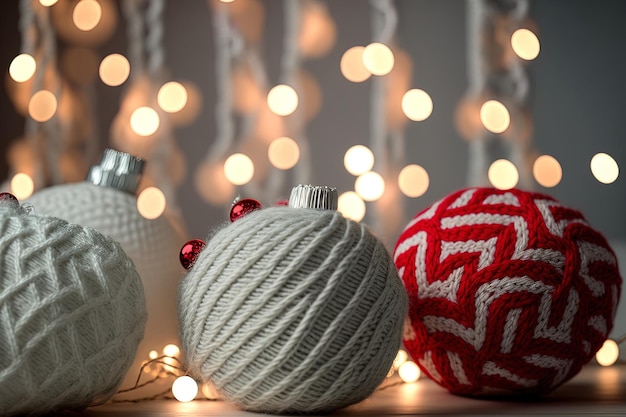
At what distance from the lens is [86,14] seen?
1.01 meters

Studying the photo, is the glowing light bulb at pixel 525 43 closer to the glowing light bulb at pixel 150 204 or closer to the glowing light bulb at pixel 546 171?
the glowing light bulb at pixel 546 171

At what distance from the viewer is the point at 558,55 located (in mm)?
1120

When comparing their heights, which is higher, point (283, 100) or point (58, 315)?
point (283, 100)

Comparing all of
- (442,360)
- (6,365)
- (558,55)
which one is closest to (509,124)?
(558,55)

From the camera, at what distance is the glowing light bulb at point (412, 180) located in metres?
1.07

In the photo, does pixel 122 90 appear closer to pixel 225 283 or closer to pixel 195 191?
pixel 195 191

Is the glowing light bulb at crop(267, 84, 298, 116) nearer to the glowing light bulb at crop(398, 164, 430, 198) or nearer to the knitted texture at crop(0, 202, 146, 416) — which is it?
the glowing light bulb at crop(398, 164, 430, 198)

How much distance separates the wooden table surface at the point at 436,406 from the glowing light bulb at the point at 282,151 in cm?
37

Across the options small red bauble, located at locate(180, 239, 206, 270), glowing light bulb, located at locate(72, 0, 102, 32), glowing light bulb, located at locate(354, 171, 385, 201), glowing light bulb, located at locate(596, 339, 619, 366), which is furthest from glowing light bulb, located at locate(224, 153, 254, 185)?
glowing light bulb, located at locate(596, 339, 619, 366)

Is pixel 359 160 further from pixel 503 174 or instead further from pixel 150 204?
pixel 150 204

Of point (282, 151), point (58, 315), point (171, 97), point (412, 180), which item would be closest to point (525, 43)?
point (412, 180)

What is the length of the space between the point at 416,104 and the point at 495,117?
102mm

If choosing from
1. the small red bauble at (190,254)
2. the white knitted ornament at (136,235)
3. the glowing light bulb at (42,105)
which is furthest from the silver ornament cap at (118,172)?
the glowing light bulb at (42,105)

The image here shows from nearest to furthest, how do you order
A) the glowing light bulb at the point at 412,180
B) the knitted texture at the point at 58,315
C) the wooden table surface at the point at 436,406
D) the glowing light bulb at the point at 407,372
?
the knitted texture at the point at 58,315 → the wooden table surface at the point at 436,406 → the glowing light bulb at the point at 407,372 → the glowing light bulb at the point at 412,180
